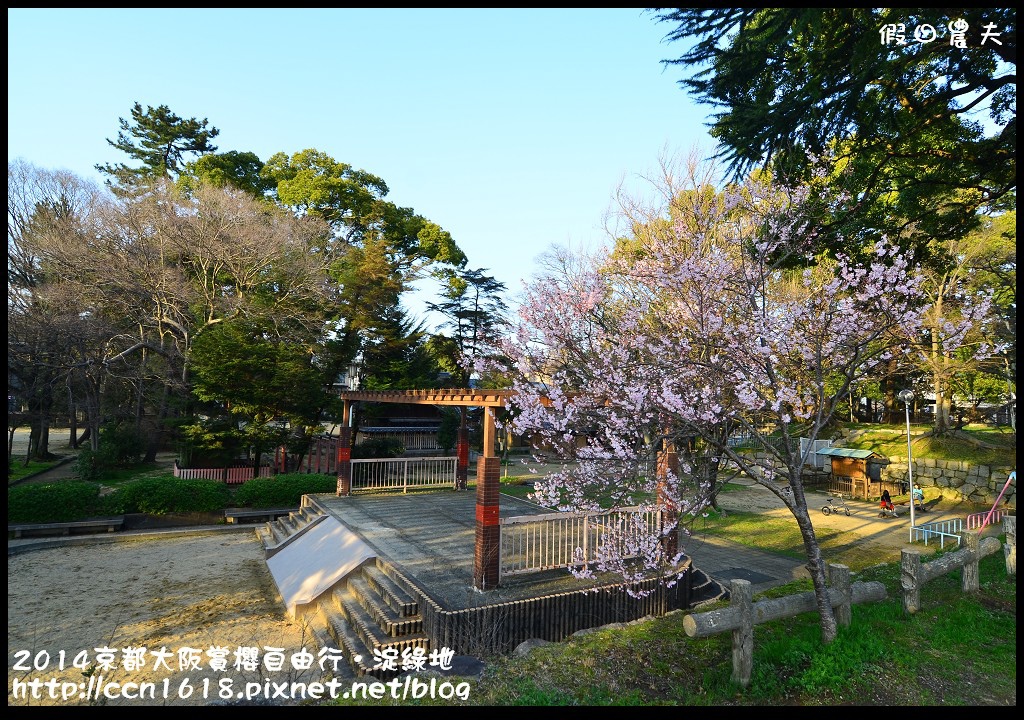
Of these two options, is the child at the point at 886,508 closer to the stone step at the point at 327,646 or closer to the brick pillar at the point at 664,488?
the brick pillar at the point at 664,488

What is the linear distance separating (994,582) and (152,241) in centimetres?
2886

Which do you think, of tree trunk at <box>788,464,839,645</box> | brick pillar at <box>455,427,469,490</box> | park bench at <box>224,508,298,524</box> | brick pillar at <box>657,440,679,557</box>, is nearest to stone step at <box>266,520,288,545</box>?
park bench at <box>224,508,298,524</box>

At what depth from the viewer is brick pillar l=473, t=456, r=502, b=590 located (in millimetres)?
8062

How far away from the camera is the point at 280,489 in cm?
1625

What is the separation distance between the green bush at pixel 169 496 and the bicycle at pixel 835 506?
18.6m

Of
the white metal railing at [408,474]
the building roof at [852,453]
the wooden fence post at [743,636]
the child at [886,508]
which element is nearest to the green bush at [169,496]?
the white metal railing at [408,474]

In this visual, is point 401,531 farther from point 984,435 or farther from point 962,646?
point 984,435

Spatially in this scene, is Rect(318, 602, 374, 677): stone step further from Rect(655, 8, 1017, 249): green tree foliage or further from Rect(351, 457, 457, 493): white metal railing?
Rect(655, 8, 1017, 249): green tree foliage

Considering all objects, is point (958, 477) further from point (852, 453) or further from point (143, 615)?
point (143, 615)

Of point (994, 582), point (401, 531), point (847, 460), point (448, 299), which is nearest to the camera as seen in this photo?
point (994, 582)

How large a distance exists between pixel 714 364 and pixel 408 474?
12.5 meters

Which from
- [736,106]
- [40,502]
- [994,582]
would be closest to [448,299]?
[40,502]

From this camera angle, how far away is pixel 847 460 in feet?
64.8

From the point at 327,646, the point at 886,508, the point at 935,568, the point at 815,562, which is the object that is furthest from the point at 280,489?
the point at 886,508
